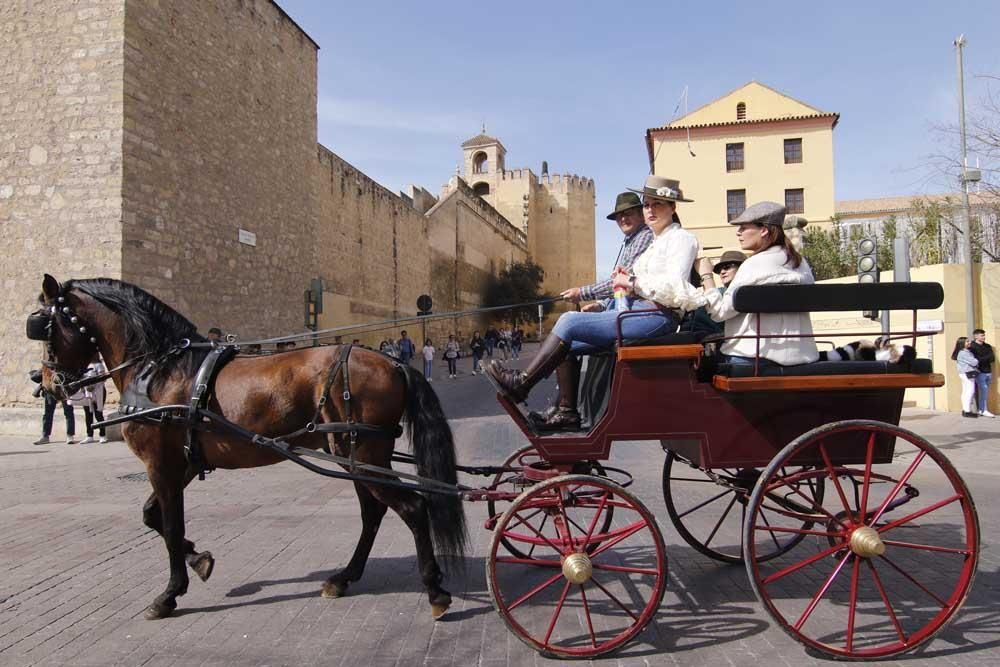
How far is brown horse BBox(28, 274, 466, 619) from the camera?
3557mm

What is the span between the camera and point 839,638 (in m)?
3.12

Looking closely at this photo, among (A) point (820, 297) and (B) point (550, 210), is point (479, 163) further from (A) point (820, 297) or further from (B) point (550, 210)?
(A) point (820, 297)

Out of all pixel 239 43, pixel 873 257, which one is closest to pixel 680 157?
pixel 239 43

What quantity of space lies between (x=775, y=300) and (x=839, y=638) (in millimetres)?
1556

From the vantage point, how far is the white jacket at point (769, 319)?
326cm

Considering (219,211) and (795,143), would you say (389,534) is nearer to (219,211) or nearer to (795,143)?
(219,211)

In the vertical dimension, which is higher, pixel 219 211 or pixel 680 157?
pixel 680 157

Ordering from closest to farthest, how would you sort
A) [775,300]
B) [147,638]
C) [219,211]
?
[775,300] < [147,638] < [219,211]

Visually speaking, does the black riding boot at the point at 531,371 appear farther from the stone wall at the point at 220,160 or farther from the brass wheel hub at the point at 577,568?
the stone wall at the point at 220,160

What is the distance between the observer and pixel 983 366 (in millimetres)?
12133

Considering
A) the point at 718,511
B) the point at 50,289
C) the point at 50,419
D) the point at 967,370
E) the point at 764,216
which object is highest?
the point at 764,216

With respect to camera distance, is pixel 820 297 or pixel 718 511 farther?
pixel 718 511

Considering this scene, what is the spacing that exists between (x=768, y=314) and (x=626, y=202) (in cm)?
107

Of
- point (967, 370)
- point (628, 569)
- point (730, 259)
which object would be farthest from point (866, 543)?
point (967, 370)
